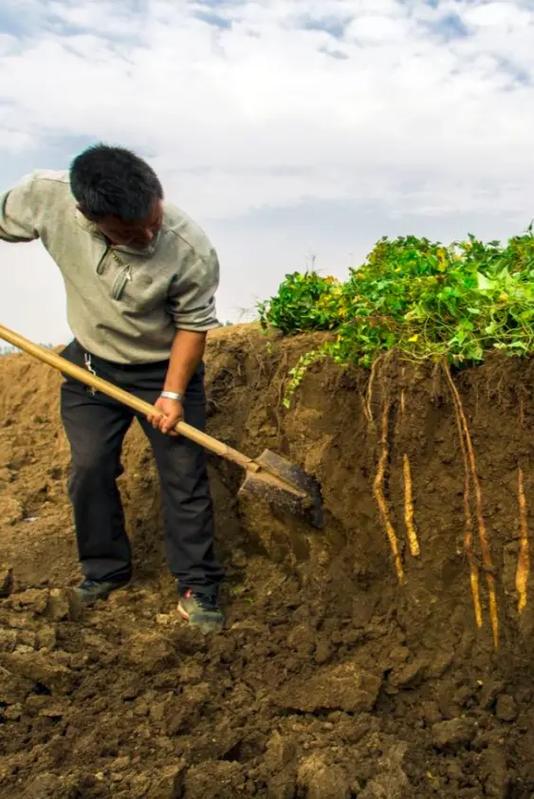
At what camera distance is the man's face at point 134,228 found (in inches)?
137

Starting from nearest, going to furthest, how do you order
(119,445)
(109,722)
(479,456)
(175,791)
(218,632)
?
1. (175,791)
2. (109,722)
3. (479,456)
4. (218,632)
5. (119,445)

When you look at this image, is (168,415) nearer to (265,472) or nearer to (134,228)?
(265,472)

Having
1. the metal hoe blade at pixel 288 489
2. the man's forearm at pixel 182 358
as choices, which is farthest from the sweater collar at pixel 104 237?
the metal hoe blade at pixel 288 489

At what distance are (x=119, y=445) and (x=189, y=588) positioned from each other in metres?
0.82

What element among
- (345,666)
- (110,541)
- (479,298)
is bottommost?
(345,666)

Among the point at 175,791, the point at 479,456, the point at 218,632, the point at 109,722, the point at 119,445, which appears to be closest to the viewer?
the point at 175,791

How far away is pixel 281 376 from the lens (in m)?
4.33

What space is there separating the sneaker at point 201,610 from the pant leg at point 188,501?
5cm

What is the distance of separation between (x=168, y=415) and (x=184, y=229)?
34.6 inches

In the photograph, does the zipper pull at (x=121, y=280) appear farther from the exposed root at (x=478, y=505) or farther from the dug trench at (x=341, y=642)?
the exposed root at (x=478, y=505)

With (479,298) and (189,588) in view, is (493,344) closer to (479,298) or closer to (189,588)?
(479,298)

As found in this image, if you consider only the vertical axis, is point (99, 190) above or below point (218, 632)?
above

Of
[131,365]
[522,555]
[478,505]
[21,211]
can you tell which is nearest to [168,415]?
[131,365]

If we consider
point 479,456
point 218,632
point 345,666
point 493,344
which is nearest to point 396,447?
point 479,456
